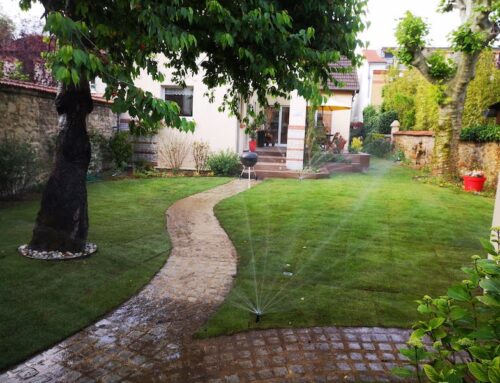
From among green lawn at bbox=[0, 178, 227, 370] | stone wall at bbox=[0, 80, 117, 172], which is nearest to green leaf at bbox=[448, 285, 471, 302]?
green lawn at bbox=[0, 178, 227, 370]

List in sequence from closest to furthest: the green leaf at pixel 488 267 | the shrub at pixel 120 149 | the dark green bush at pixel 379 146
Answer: the green leaf at pixel 488 267 → the shrub at pixel 120 149 → the dark green bush at pixel 379 146

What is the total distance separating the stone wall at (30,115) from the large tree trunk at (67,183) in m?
4.99

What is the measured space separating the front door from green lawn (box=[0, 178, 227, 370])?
12.8 meters

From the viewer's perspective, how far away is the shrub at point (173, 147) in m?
15.9

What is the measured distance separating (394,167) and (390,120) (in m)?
7.51

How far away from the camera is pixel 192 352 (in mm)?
3652

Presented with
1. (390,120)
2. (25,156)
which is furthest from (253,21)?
(390,120)

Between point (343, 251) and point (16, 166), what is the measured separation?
7.46m

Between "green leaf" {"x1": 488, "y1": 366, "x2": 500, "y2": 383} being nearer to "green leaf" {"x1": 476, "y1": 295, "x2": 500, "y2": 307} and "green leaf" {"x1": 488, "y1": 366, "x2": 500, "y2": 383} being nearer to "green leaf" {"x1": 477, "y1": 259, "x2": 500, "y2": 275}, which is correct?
"green leaf" {"x1": 476, "y1": 295, "x2": 500, "y2": 307}

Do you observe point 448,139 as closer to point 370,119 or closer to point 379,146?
point 379,146

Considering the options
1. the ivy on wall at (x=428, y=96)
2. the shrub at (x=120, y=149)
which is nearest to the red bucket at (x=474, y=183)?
the ivy on wall at (x=428, y=96)

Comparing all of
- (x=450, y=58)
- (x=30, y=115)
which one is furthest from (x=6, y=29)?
(x=450, y=58)

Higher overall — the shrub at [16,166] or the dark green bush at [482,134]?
the dark green bush at [482,134]

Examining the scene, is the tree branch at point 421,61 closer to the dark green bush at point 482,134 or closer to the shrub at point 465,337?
the dark green bush at point 482,134
